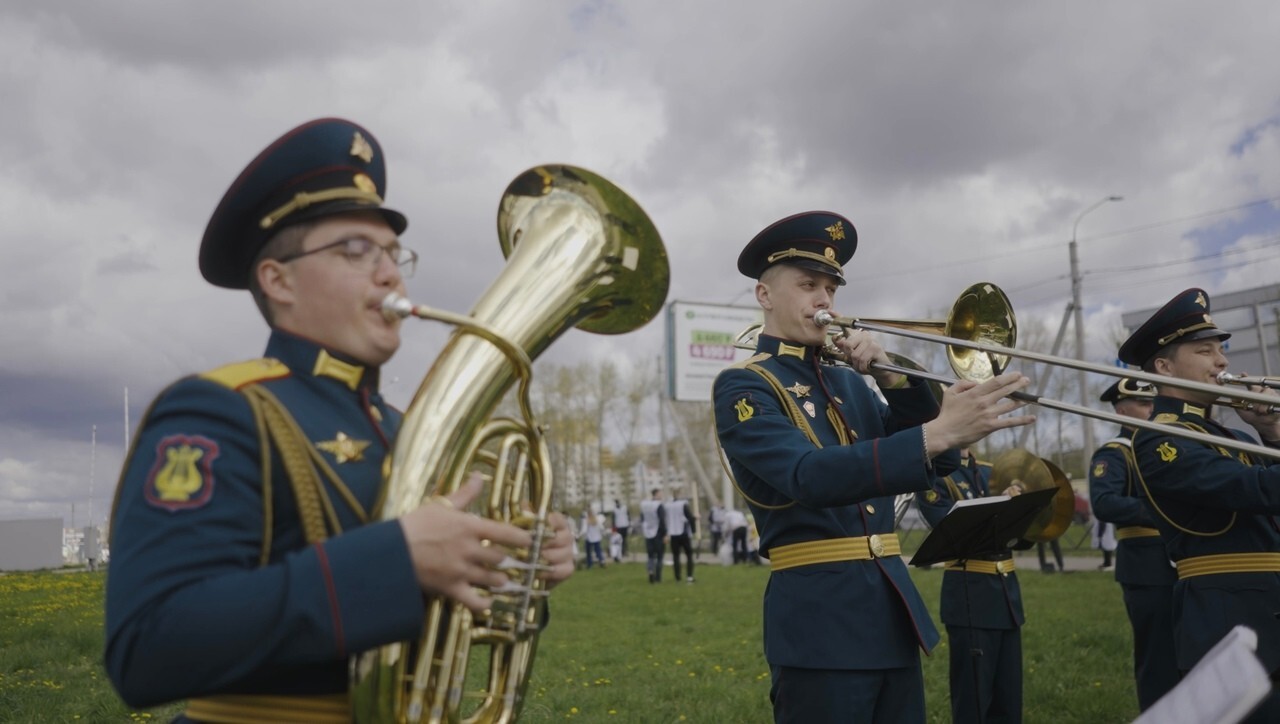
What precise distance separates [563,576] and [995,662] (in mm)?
5160

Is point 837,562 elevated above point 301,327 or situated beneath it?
situated beneath

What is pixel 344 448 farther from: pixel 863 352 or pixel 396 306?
pixel 863 352

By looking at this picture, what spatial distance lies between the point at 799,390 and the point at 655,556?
1684 centimetres

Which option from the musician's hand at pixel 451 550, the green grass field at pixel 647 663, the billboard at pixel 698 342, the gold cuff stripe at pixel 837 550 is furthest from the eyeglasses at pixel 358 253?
the billboard at pixel 698 342

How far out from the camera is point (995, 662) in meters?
6.32

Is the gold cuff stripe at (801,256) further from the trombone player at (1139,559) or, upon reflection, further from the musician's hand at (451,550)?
the trombone player at (1139,559)

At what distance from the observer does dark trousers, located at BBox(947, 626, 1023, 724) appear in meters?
6.09

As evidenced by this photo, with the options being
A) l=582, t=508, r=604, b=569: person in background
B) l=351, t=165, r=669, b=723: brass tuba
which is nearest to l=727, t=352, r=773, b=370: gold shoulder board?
l=351, t=165, r=669, b=723: brass tuba

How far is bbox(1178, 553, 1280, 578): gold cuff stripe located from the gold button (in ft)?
8.02

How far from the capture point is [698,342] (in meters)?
29.0

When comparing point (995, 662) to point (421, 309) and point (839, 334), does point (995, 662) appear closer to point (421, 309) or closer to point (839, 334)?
point (839, 334)

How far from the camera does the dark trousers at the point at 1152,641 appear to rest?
645cm

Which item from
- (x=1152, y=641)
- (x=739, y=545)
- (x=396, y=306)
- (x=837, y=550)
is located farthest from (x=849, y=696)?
(x=739, y=545)

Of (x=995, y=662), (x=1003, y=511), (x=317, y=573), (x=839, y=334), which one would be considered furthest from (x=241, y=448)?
(x=995, y=662)
